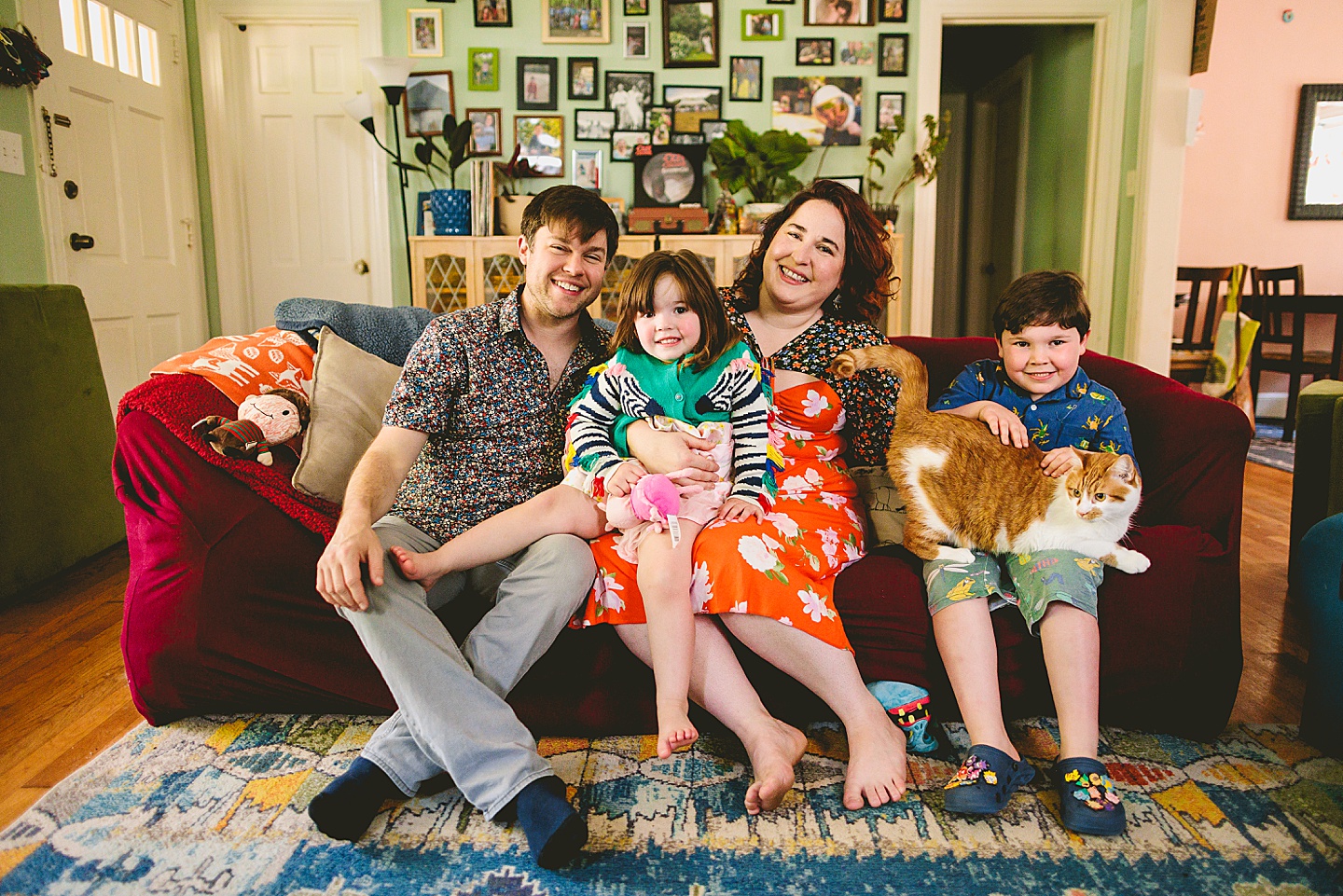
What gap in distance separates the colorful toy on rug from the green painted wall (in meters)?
3.25

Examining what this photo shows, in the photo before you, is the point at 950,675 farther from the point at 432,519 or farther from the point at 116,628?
the point at 116,628

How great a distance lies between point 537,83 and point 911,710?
384cm

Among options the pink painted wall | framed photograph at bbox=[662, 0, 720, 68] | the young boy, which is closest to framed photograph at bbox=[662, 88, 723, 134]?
framed photograph at bbox=[662, 0, 720, 68]

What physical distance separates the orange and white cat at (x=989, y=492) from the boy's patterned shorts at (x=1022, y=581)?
2 centimetres

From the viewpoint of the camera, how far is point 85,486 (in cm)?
255

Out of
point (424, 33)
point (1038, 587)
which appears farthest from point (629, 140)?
point (1038, 587)

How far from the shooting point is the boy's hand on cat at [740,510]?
4.77 feet

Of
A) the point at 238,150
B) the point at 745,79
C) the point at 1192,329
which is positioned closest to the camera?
the point at 745,79

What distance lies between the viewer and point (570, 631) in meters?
1.48

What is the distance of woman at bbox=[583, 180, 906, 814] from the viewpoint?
1.36 metres

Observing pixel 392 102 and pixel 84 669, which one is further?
pixel 392 102

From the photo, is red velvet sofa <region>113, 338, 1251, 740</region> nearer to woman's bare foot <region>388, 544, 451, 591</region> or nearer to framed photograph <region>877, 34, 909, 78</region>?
woman's bare foot <region>388, 544, 451, 591</region>

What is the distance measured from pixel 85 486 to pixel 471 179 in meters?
2.30

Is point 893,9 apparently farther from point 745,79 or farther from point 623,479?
point 623,479
